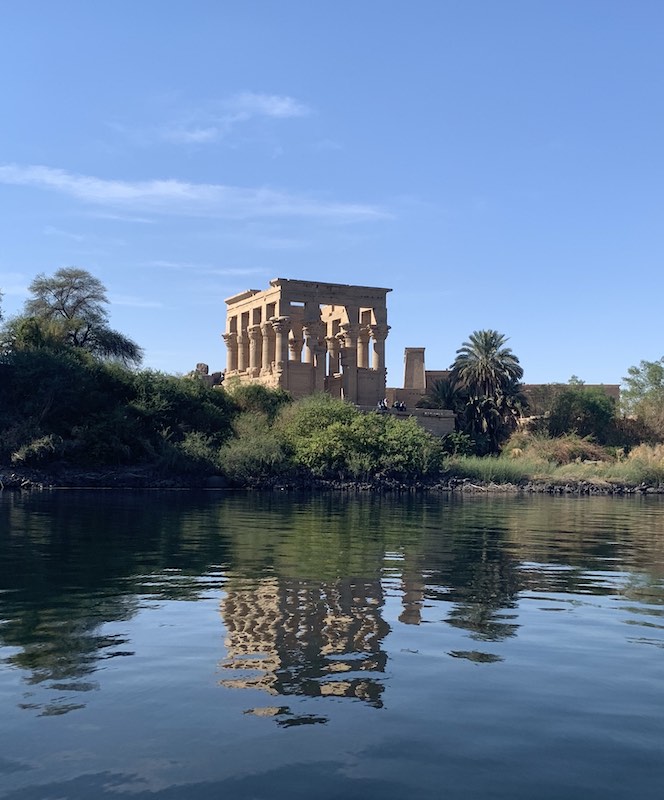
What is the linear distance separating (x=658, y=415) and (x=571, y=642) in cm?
6509

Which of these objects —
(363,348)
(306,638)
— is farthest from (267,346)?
(306,638)

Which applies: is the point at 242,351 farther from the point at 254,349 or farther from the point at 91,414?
the point at 91,414

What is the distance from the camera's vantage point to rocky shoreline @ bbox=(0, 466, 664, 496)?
45.8 meters

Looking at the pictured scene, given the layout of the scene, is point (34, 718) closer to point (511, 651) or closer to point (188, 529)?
point (511, 651)

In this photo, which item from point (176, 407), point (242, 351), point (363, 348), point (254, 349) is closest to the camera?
point (176, 407)

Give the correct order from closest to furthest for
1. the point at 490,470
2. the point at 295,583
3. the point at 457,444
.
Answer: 1. the point at 295,583
2. the point at 490,470
3. the point at 457,444

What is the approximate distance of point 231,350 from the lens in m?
73.6

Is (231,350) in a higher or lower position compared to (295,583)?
higher

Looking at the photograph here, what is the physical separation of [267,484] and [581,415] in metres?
29.3

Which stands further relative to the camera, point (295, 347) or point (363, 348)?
point (295, 347)

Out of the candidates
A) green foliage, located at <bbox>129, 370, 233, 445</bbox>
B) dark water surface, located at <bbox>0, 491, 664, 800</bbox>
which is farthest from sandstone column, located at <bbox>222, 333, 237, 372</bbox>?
dark water surface, located at <bbox>0, 491, 664, 800</bbox>

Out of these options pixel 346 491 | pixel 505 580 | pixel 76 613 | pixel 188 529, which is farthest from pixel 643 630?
pixel 346 491

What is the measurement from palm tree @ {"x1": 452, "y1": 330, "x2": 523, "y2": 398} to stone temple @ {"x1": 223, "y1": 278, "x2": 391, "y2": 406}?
18.7 ft

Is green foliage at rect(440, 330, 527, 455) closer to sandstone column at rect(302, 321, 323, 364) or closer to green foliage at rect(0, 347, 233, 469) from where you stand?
sandstone column at rect(302, 321, 323, 364)
